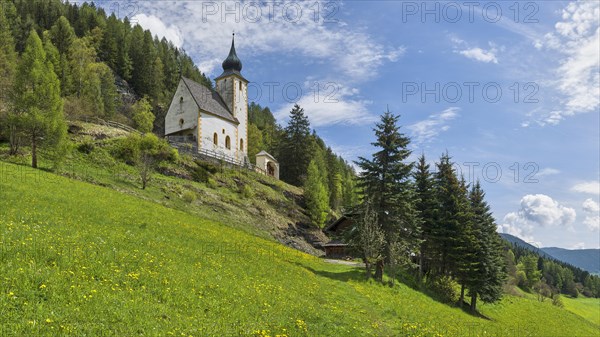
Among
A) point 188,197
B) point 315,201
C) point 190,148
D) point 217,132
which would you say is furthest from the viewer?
point 217,132

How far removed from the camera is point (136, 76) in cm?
9756

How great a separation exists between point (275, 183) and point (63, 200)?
38.9 m

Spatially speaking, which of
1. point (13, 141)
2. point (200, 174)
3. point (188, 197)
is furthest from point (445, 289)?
point (13, 141)

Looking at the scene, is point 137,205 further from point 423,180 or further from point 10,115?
point 423,180

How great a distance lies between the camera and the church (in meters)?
57.2

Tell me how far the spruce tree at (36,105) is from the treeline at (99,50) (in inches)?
1484

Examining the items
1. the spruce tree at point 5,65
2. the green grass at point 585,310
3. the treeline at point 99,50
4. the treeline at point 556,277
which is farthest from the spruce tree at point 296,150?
the treeline at point 556,277

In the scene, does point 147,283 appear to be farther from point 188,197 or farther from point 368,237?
point 188,197

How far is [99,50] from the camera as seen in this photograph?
306 ft

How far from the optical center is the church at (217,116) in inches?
2253

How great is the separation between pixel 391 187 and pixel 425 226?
9557 millimetres

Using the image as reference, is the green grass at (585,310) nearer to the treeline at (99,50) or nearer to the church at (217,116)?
the church at (217,116)

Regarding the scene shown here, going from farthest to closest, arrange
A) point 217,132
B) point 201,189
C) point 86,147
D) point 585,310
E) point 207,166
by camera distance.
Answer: point 585,310, point 217,132, point 207,166, point 201,189, point 86,147

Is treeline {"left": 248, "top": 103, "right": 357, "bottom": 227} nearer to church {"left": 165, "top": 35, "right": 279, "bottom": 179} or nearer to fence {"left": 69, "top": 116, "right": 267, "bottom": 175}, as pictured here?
church {"left": 165, "top": 35, "right": 279, "bottom": 179}
